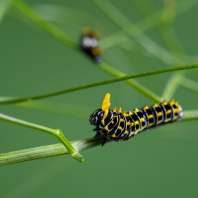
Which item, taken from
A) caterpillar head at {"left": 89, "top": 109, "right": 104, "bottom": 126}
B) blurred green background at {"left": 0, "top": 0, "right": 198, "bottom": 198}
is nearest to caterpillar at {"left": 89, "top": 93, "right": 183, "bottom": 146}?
caterpillar head at {"left": 89, "top": 109, "right": 104, "bottom": 126}

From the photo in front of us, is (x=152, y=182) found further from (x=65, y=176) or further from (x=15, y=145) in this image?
(x=15, y=145)

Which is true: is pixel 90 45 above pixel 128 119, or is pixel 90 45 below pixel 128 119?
above

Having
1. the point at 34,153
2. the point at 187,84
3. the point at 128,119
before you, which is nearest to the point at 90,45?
the point at 187,84

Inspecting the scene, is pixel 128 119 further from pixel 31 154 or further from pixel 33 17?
pixel 33 17

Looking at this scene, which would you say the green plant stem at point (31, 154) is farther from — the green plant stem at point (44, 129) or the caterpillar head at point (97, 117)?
the caterpillar head at point (97, 117)

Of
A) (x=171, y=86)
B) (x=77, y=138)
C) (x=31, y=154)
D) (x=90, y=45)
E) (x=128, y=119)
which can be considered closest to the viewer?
(x=31, y=154)

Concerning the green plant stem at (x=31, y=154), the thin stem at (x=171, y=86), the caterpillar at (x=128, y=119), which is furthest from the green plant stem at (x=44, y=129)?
the thin stem at (x=171, y=86)
